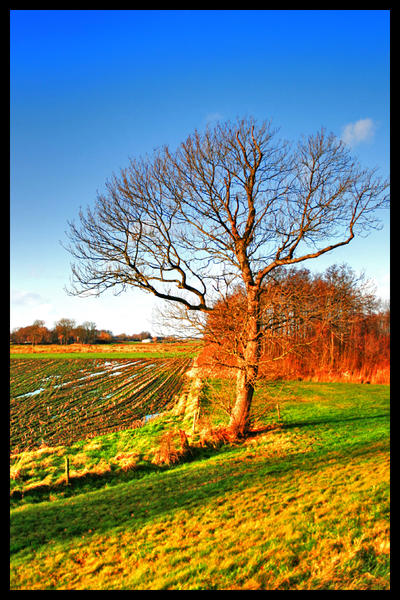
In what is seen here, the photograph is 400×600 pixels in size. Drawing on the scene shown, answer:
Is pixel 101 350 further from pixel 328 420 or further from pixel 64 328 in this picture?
pixel 328 420

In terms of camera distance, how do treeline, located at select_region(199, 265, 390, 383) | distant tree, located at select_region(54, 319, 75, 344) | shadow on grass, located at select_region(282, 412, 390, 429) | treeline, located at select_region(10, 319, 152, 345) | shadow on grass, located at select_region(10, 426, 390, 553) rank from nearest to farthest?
shadow on grass, located at select_region(10, 426, 390, 553) → treeline, located at select_region(199, 265, 390, 383) → shadow on grass, located at select_region(282, 412, 390, 429) → treeline, located at select_region(10, 319, 152, 345) → distant tree, located at select_region(54, 319, 75, 344)

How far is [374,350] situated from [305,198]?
1658cm

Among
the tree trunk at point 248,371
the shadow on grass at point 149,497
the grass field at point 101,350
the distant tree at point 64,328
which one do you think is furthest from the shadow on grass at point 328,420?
the distant tree at point 64,328

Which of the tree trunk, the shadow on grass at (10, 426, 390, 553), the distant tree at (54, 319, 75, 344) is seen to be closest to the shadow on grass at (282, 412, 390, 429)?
the tree trunk

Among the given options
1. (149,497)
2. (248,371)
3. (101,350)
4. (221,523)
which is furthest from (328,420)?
(101,350)

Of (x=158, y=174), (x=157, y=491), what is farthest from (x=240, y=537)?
(x=158, y=174)

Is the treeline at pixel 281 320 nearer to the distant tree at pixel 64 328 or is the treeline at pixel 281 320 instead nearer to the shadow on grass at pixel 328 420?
the shadow on grass at pixel 328 420

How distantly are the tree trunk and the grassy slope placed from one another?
958mm

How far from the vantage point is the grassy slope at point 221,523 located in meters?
3.49

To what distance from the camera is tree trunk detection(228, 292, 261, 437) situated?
356 inches

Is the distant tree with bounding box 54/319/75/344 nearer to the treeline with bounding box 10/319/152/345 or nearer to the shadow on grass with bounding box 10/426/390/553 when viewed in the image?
the treeline with bounding box 10/319/152/345
